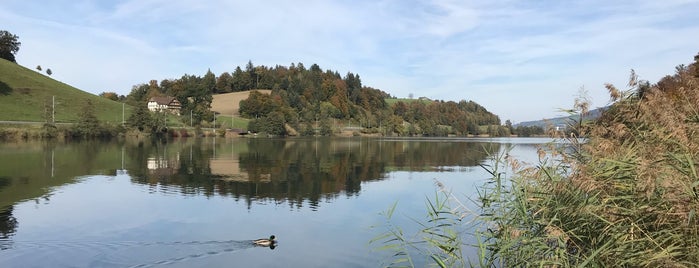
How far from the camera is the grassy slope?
95037mm

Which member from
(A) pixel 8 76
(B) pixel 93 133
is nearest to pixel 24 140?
(B) pixel 93 133

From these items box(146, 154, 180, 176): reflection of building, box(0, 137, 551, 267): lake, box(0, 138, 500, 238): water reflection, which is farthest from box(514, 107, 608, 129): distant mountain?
box(146, 154, 180, 176): reflection of building

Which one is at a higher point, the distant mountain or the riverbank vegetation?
the distant mountain

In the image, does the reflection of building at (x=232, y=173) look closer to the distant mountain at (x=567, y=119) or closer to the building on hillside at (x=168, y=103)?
the distant mountain at (x=567, y=119)

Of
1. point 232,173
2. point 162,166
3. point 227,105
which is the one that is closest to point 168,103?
point 227,105

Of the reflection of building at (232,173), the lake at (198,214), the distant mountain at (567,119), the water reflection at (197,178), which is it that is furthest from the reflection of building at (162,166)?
the distant mountain at (567,119)

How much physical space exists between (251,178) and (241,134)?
11472cm

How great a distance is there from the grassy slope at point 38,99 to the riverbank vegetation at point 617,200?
335ft

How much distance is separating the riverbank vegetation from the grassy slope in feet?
335

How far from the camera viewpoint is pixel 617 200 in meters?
7.85

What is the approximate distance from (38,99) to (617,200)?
4903 inches

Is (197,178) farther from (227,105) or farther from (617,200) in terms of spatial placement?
(227,105)

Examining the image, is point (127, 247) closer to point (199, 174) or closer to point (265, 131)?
point (199, 174)

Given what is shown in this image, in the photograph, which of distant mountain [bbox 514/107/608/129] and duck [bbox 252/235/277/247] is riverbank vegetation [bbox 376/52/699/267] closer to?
distant mountain [bbox 514/107/608/129]
